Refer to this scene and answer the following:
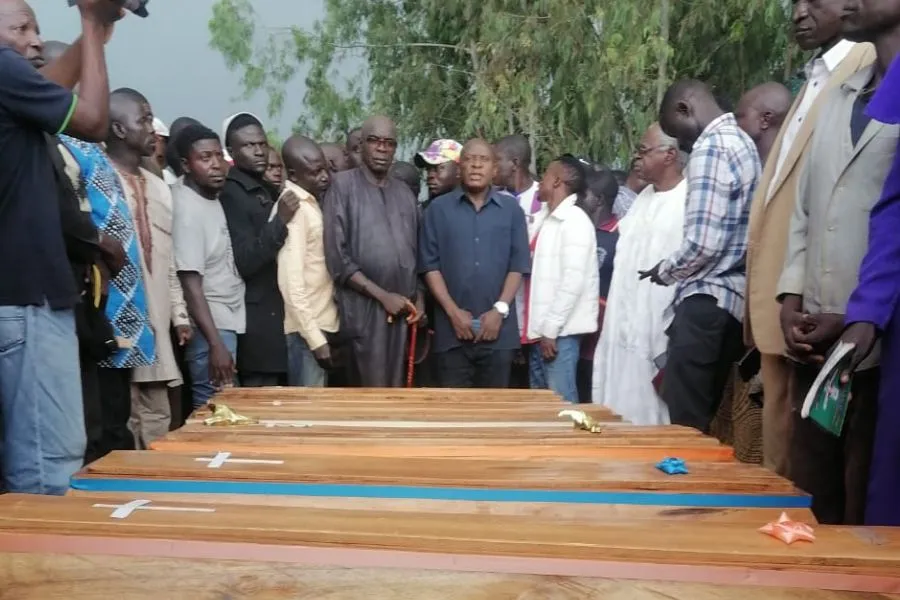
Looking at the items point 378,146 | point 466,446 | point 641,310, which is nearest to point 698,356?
point 641,310

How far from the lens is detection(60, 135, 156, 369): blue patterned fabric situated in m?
3.27

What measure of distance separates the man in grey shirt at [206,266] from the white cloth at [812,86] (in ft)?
8.24

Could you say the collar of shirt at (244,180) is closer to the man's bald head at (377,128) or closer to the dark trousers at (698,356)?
the man's bald head at (377,128)

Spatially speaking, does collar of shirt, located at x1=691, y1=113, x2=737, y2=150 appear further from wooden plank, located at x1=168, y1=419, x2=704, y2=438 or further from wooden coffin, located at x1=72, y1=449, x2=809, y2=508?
wooden coffin, located at x1=72, y1=449, x2=809, y2=508

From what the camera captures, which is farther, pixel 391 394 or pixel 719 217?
pixel 719 217

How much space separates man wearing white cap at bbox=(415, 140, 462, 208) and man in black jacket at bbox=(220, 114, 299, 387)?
4.24 feet

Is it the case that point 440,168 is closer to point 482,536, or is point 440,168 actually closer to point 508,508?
point 508,508

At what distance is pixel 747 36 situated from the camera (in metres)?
10.3

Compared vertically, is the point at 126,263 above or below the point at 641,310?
above

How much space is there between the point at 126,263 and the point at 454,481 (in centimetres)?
211

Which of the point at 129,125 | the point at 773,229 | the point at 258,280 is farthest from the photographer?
the point at 258,280

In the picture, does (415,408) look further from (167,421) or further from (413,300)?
(413,300)

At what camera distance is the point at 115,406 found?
348 centimetres

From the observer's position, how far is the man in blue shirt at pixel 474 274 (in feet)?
15.4
